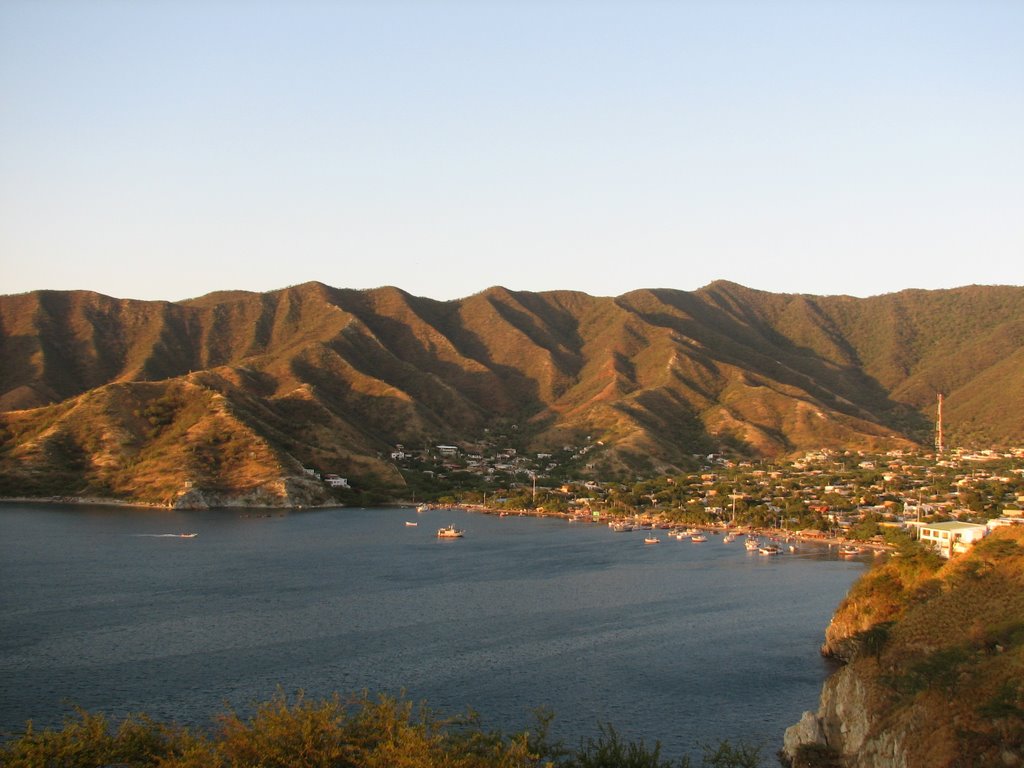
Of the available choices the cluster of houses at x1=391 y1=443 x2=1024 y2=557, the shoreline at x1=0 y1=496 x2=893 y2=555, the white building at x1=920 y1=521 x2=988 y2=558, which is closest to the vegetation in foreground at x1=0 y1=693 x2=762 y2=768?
the white building at x1=920 y1=521 x2=988 y2=558

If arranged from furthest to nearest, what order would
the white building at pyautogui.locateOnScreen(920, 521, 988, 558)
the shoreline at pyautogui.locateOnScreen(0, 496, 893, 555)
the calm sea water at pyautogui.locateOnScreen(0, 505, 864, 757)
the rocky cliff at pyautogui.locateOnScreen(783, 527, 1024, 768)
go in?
the shoreline at pyautogui.locateOnScreen(0, 496, 893, 555), the white building at pyautogui.locateOnScreen(920, 521, 988, 558), the calm sea water at pyautogui.locateOnScreen(0, 505, 864, 757), the rocky cliff at pyautogui.locateOnScreen(783, 527, 1024, 768)

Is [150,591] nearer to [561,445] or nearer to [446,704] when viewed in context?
[446,704]

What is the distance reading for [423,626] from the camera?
199 ft

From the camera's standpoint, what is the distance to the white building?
6988 cm

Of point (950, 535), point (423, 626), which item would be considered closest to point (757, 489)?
point (950, 535)

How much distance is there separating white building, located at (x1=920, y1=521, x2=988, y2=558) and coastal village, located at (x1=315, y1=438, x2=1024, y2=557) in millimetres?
635

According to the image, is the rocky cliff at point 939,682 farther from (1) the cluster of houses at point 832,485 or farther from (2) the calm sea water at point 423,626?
(1) the cluster of houses at point 832,485

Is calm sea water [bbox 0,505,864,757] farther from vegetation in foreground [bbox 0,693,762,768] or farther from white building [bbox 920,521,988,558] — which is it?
vegetation in foreground [bbox 0,693,762,768]

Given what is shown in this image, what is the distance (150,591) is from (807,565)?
5880cm

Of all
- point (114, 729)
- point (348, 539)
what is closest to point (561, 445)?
A: point (348, 539)

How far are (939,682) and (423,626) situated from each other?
118 ft

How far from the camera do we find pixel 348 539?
10231cm

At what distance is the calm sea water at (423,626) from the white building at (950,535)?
7.80 meters

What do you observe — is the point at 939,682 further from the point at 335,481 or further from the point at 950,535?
the point at 335,481
